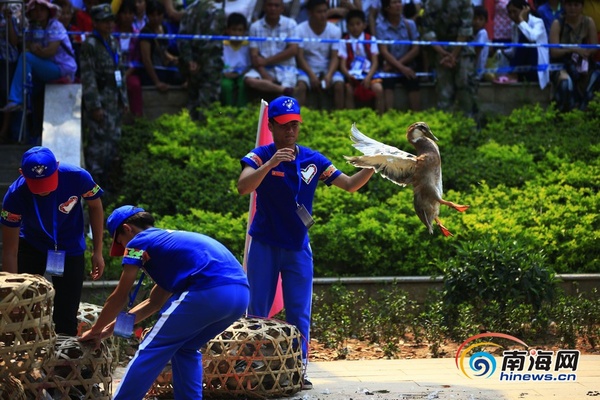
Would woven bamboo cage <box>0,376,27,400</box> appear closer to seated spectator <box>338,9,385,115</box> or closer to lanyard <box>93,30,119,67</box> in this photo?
lanyard <box>93,30,119,67</box>

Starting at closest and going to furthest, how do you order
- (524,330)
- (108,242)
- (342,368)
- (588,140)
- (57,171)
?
(57,171) < (342,368) < (524,330) < (108,242) < (588,140)

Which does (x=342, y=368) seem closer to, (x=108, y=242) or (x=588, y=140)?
(x=108, y=242)

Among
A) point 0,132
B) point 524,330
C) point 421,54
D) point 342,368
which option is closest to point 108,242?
point 0,132

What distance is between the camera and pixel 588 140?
13484mm

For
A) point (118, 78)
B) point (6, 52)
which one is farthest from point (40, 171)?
point (6, 52)

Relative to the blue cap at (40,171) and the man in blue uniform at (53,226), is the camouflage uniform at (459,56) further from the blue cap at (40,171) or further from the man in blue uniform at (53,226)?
the blue cap at (40,171)

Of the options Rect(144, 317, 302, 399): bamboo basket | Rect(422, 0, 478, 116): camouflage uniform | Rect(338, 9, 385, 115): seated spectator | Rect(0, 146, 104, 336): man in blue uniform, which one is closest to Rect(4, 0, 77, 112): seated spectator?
Rect(338, 9, 385, 115): seated spectator

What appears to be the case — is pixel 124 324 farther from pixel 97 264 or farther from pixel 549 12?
pixel 549 12

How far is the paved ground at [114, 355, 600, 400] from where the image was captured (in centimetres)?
695

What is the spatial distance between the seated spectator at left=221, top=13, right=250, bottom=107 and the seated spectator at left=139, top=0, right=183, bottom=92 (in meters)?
0.71

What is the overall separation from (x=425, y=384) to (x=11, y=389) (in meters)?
2.89

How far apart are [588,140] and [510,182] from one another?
1.74 metres

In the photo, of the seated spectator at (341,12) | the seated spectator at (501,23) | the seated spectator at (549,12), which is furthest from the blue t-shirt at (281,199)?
the seated spectator at (549,12)

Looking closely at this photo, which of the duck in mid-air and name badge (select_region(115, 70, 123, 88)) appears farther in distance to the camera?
name badge (select_region(115, 70, 123, 88))
